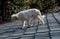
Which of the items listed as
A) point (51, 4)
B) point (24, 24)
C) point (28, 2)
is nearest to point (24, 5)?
point (28, 2)

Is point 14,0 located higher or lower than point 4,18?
higher

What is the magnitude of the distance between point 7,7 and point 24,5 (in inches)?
58.4

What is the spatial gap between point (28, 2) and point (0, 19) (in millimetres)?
2933

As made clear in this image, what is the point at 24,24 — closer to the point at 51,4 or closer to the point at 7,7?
the point at 7,7

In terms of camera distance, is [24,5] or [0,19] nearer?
[0,19]

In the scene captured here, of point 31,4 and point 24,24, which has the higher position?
point 31,4

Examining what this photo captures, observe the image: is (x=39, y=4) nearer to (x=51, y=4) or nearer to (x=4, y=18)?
(x=51, y=4)

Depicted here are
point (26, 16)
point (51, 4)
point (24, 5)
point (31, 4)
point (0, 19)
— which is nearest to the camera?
point (26, 16)

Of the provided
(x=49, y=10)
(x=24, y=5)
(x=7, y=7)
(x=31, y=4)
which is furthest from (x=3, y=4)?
(x=49, y=10)

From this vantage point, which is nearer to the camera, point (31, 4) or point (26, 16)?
point (26, 16)

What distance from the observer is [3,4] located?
13500 mm

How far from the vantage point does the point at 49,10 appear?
54.3 feet

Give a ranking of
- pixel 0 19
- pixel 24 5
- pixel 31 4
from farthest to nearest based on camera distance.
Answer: pixel 31 4 < pixel 24 5 < pixel 0 19

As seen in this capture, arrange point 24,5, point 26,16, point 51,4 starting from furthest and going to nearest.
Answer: point 51,4 → point 24,5 → point 26,16
